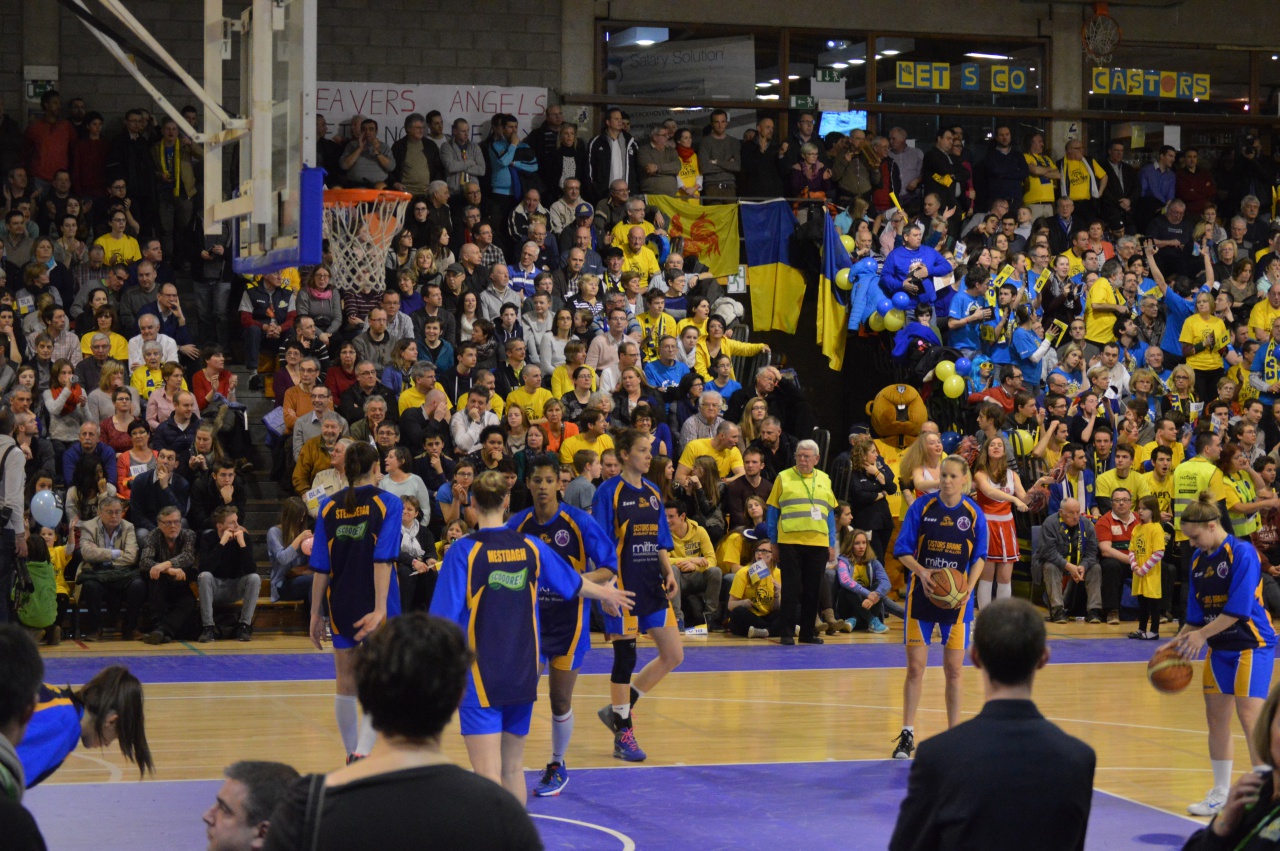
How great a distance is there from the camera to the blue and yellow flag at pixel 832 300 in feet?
66.0

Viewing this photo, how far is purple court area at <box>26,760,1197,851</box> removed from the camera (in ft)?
24.5

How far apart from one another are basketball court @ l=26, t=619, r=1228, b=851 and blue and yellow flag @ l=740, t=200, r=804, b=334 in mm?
7125

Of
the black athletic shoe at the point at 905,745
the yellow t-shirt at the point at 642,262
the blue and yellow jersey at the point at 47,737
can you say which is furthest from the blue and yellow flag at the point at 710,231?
the blue and yellow jersey at the point at 47,737

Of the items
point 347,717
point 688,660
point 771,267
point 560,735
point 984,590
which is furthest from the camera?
point 771,267

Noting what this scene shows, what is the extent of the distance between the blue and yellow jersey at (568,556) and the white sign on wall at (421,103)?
12.6 m

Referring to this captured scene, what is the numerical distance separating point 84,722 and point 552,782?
12.5ft

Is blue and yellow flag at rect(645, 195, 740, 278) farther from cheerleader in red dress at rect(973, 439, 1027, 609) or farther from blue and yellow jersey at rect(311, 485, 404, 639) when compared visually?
blue and yellow jersey at rect(311, 485, 404, 639)

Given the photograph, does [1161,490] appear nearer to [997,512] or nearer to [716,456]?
[997,512]

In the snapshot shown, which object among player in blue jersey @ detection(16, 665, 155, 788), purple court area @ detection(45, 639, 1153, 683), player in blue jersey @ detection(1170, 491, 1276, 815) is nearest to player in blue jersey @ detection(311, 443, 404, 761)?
player in blue jersey @ detection(16, 665, 155, 788)

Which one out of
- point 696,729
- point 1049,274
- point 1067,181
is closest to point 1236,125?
point 1067,181

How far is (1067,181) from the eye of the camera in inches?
885

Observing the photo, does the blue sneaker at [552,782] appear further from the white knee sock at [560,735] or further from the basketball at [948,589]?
the basketball at [948,589]

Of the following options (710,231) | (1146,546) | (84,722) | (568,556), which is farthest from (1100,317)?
(84,722)

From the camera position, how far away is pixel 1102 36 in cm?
2288
